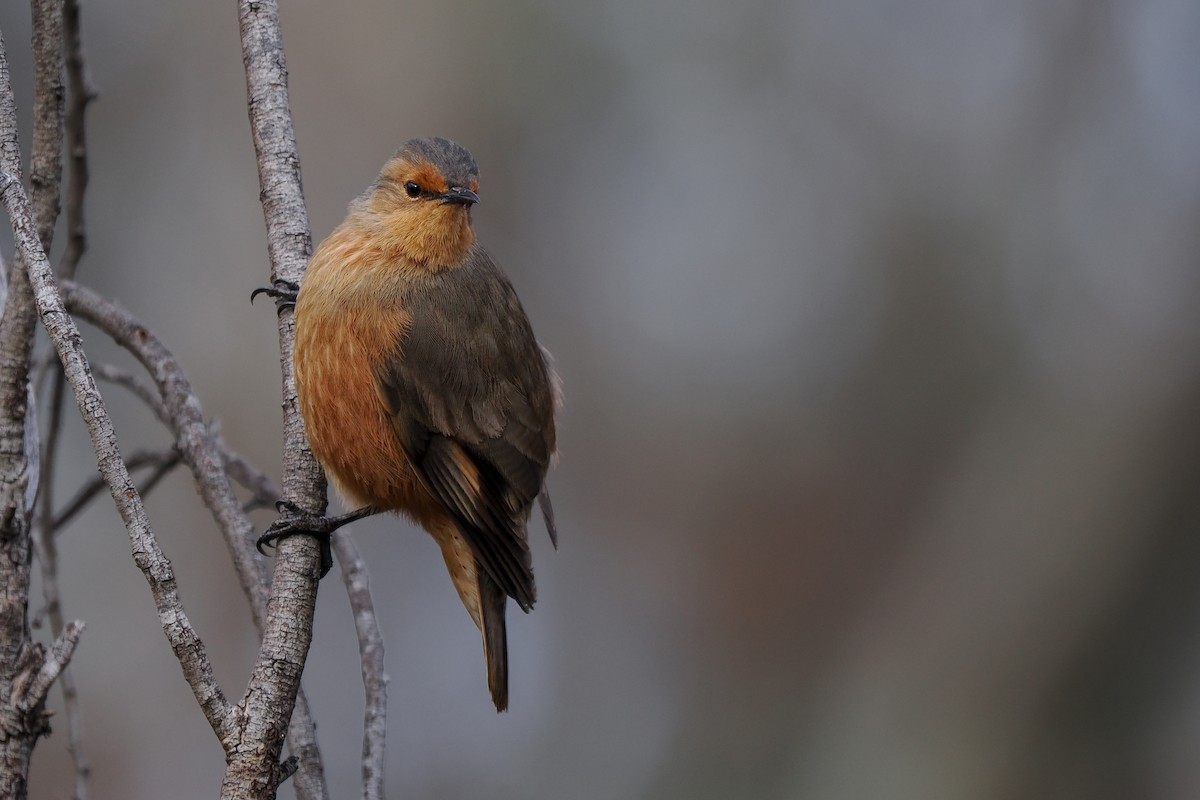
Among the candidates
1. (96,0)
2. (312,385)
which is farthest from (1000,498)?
(96,0)

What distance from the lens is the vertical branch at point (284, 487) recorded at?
204cm

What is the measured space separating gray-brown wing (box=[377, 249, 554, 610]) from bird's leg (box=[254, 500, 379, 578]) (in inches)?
19.8

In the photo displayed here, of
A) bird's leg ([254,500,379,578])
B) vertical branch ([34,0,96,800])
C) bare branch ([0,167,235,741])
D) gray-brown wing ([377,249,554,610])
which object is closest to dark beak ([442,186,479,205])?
gray-brown wing ([377,249,554,610])

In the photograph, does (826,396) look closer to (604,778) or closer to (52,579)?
A: (604,778)

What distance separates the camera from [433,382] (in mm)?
3543

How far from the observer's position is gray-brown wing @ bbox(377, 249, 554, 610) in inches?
135

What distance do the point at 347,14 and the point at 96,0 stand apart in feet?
4.74

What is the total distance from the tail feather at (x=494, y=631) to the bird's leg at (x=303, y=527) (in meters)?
0.59

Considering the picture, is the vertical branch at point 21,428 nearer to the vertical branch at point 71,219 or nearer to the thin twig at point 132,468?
the vertical branch at point 71,219

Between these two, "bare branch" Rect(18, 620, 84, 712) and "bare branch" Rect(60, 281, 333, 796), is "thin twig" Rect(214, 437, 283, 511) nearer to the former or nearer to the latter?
"bare branch" Rect(60, 281, 333, 796)

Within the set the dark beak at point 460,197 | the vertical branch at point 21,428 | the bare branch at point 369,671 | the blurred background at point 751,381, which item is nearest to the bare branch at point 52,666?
the vertical branch at point 21,428

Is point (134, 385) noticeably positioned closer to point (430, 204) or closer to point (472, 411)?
point (472, 411)

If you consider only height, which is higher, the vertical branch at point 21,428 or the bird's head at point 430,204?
the bird's head at point 430,204

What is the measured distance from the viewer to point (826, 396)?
741 centimetres
